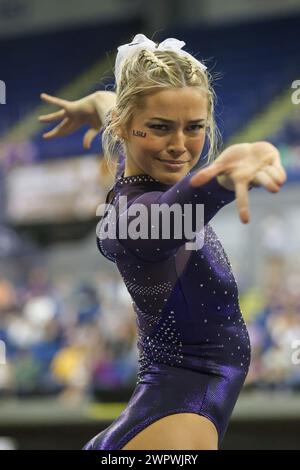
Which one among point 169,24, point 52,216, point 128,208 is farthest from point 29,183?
point 128,208

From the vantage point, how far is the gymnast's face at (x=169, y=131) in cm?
176

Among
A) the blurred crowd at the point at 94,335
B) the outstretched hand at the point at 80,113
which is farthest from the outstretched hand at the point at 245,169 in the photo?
the blurred crowd at the point at 94,335

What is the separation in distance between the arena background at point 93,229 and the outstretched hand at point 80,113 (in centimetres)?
245

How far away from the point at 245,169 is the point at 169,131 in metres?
0.35

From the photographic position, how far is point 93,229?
918cm

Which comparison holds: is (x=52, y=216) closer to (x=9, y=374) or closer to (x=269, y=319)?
(x=9, y=374)

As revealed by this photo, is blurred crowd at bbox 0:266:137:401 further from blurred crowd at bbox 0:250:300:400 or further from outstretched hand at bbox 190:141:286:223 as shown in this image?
outstretched hand at bbox 190:141:286:223

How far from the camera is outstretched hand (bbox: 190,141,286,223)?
143 cm

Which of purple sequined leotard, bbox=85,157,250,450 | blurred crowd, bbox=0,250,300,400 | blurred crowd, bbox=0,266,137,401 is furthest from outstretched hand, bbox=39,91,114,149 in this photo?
blurred crowd, bbox=0,266,137,401

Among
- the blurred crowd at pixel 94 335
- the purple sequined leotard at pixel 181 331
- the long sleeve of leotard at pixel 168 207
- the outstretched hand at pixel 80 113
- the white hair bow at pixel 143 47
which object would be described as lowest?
the purple sequined leotard at pixel 181 331

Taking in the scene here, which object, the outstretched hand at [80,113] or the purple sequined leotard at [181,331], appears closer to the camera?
the purple sequined leotard at [181,331]

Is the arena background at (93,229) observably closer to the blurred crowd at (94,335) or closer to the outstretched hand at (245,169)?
the blurred crowd at (94,335)

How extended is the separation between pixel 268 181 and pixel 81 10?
10137 mm

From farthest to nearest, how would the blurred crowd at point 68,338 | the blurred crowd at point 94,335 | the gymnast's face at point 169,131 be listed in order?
the blurred crowd at point 68,338 → the blurred crowd at point 94,335 → the gymnast's face at point 169,131
